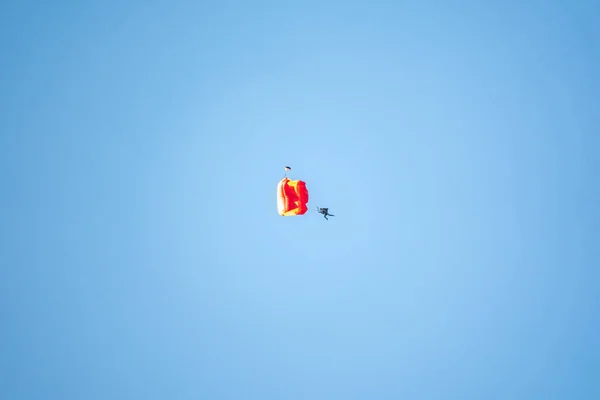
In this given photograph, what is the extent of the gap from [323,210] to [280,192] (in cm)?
488

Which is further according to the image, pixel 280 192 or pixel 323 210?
pixel 323 210

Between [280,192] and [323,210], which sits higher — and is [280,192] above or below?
below

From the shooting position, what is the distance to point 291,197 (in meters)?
23.0

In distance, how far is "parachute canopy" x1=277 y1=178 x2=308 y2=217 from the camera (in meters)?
22.9

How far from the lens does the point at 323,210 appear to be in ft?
89.1

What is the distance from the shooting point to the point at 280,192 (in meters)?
23.0

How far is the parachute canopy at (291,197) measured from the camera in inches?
901
